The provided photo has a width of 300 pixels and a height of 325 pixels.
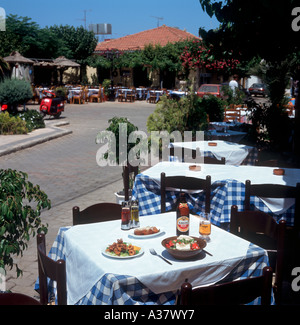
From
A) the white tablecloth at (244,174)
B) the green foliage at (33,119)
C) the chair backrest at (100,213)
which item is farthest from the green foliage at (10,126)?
the chair backrest at (100,213)

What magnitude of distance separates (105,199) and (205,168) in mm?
2540

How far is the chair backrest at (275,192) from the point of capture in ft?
14.3

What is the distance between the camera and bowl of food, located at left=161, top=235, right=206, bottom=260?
2990mm

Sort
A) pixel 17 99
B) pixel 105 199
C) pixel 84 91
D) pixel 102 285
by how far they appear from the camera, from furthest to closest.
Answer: pixel 84 91 → pixel 17 99 → pixel 105 199 → pixel 102 285

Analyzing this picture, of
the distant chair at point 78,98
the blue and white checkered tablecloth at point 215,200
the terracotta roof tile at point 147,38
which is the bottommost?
the blue and white checkered tablecloth at point 215,200

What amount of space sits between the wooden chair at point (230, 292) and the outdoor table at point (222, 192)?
2265 millimetres

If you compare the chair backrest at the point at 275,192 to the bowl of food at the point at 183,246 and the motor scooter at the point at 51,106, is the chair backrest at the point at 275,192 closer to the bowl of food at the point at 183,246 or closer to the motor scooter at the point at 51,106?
the bowl of food at the point at 183,246

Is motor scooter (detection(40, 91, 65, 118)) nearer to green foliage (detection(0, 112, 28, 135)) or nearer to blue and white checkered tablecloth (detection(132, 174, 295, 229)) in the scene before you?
green foliage (detection(0, 112, 28, 135))

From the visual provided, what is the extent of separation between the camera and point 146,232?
3465mm

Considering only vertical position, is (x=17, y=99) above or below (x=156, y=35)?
below

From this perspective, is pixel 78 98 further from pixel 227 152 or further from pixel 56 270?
pixel 56 270

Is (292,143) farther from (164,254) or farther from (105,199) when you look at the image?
A: (164,254)

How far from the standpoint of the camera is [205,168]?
5.77 metres
